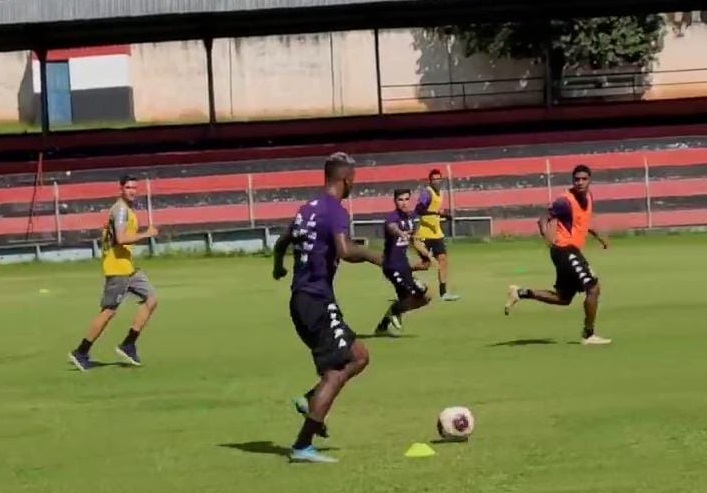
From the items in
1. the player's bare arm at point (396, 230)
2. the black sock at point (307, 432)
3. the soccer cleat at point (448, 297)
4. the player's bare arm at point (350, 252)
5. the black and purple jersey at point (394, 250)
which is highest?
the player's bare arm at point (350, 252)

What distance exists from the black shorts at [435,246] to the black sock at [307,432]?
12404 millimetres

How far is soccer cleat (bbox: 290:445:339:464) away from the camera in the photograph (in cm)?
962

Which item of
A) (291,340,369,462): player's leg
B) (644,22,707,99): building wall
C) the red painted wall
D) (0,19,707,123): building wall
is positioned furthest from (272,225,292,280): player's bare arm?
(644,22,707,99): building wall

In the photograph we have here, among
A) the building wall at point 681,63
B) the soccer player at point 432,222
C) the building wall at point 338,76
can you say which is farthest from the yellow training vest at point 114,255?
the building wall at point 681,63

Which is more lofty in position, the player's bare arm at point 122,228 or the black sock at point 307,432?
the player's bare arm at point 122,228

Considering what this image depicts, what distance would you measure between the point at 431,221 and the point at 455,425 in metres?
12.3

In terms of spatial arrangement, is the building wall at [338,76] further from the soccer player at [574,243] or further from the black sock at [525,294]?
the soccer player at [574,243]

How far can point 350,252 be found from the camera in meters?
9.46

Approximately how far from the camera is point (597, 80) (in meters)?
56.7

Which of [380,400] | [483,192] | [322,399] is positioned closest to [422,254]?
[380,400]

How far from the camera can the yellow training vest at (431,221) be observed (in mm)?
Result: 22016

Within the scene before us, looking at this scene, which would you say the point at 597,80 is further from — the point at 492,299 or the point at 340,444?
the point at 340,444

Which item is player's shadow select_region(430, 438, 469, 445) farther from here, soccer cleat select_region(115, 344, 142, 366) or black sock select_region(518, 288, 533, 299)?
black sock select_region(518, 288, 533, 299)

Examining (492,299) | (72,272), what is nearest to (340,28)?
(72,272)
